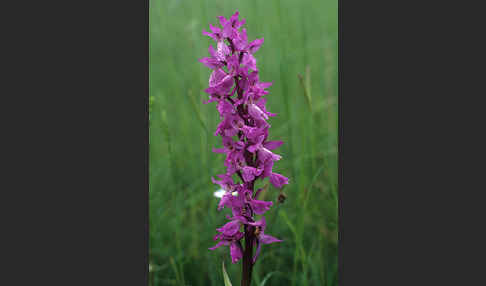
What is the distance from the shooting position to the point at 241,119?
5.69 ft

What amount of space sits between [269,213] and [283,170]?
50 centimetres

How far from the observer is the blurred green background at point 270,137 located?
2.49 meters

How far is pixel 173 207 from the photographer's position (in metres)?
2.81

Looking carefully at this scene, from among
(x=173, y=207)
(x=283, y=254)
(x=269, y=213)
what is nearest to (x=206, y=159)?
(x=173, y=207)

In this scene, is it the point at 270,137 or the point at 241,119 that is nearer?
the point at 241,119

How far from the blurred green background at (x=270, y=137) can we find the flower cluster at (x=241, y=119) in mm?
429

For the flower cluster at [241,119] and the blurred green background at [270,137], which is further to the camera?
the blurred green background at [270,137]

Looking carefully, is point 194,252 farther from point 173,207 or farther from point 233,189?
point 233,189

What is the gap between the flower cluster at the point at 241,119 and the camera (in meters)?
1.72

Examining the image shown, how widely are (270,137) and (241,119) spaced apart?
1418mm

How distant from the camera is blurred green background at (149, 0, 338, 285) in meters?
2.49

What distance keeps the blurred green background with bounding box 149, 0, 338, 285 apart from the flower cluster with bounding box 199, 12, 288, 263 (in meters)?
0.43

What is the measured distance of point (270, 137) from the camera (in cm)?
314

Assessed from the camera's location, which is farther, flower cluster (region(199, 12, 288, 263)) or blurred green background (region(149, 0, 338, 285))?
blurred green background (region(149, 0, 338, 285))
